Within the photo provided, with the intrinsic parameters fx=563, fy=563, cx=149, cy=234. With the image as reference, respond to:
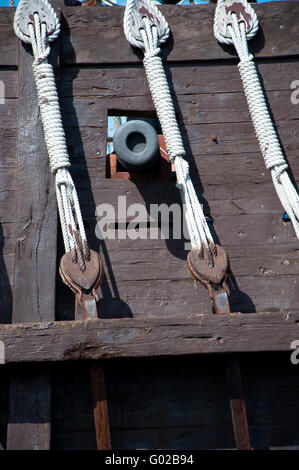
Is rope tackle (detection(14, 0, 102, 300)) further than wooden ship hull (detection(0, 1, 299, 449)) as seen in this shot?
Yes

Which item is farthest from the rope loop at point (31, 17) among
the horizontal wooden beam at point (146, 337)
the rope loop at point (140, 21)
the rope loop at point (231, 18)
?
the horizontal wooden beam at point (146, 337)

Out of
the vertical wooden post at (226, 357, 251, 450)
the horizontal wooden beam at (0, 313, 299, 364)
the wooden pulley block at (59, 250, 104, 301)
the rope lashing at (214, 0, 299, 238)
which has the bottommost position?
the vertical wooden post at (226, 357, 251, 450)

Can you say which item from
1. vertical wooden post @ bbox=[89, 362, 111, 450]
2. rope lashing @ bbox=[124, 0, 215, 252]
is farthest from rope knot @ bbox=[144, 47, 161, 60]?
vertical wooden post @ bbox=[89, 362, 111, 450]

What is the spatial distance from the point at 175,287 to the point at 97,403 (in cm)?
60

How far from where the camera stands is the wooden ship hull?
6.73 feet

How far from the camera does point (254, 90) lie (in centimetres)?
251

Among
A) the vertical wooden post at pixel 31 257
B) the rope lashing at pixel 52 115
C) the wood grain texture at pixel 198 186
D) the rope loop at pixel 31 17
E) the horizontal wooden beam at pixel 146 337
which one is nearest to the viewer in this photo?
the horizontal wooden beam at pixel 146 337

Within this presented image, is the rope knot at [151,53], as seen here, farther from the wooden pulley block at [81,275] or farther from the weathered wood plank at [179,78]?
the wooden pulley block at [81,275]

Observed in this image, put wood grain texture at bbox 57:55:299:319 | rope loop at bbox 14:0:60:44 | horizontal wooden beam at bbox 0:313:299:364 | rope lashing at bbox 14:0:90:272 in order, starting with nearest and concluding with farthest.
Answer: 1. horizontal wooden beam at bbox 0:313:299:364
2. rope lashing at bbox 14:0:90:272
3. wood grain texture at bbox 57:55:299:319
4. rope loop at bbox 14:0:60:44

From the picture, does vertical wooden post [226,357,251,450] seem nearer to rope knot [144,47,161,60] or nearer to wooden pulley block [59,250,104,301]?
wooden pulley block [59,250,104,301]

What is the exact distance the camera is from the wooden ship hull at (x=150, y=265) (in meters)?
2.05

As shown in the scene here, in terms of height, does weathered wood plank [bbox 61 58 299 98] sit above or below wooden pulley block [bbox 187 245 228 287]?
above

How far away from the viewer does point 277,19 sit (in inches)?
105
